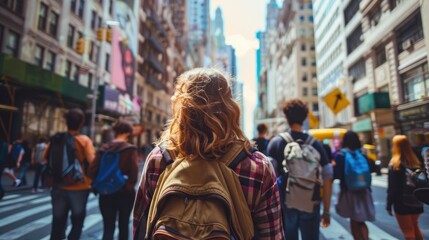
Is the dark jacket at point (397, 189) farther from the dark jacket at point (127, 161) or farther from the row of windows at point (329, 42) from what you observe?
the dark jacket at point (127, 161)

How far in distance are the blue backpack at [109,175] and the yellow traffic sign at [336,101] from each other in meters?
3.16

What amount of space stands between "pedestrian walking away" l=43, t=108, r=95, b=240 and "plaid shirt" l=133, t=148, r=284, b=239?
252cm

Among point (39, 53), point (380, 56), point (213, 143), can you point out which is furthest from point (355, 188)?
point (39, 53)

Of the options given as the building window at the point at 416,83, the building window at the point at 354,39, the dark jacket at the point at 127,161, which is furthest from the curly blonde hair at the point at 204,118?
the dark jacket at the point at 127,161

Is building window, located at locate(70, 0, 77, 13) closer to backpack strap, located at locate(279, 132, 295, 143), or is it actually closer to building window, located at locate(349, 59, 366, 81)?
backpack strap, located at locate(279, 132, 295, 143)

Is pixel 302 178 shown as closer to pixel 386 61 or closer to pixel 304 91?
pixel 386 61

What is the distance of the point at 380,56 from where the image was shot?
8.97 ft

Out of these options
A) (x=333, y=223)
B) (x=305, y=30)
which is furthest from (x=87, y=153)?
(x=305, y=30)

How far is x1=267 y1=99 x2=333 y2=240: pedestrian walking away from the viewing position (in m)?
3.11

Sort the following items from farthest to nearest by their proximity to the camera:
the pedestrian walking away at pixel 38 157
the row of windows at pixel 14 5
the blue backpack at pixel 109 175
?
1. the pedestrian walking away at pixel 38 157
2. the blue backpack at pixel 109 175
3. the row of windows at pixel 14 5

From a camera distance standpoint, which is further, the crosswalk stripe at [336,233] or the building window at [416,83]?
the crosswalk stripe at [336,233]

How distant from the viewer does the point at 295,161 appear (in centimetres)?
314

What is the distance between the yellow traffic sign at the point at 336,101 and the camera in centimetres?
421

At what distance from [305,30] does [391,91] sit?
70027mm
